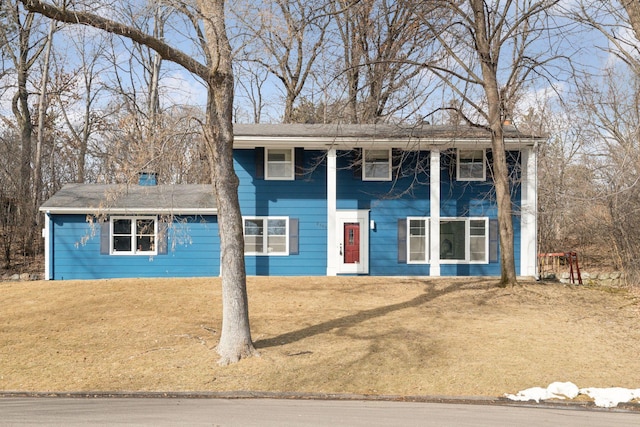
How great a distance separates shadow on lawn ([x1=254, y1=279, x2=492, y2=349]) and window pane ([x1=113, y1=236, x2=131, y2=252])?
9.36 m

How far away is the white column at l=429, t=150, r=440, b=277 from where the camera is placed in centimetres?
1833

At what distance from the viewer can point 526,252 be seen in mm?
18672

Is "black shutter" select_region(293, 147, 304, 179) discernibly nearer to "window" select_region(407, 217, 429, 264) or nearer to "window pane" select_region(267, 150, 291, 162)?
"window pane" select_region(267, 150, 291, 162)

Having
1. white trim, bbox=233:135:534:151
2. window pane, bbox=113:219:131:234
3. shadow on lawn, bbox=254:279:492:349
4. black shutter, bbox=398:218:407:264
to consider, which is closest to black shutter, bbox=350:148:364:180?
white trim, bbox=233:135:534:151

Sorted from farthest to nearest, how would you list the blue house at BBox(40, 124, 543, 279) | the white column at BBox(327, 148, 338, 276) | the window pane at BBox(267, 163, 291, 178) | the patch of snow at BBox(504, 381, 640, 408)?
1. the window pane at BBox(267, 163, 291, 178)
2. the blue house at BBox(40, 124, 543, 279)
3. the white column at BBox(327, 148, 338, 276)
4. the patch of snow at BBox(504, 381, 640, 408)

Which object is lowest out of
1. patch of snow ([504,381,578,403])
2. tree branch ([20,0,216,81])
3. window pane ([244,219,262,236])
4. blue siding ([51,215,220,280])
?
patch of snow ([504,381,578,403])

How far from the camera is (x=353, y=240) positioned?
1914 cm

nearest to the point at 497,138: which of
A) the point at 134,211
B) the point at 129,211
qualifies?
the point at 134,211

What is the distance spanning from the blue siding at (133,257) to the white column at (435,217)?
23.4ft

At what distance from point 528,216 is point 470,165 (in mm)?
2538

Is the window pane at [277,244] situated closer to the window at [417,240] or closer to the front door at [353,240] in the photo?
the front door at [353,240]

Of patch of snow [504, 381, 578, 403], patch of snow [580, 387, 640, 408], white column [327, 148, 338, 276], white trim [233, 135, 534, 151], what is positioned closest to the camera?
patch of snow [580, 387, 640, 408]

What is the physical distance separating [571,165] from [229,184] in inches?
999

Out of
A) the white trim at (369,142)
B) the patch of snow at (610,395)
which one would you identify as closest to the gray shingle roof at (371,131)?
the white trim at (369,142)
